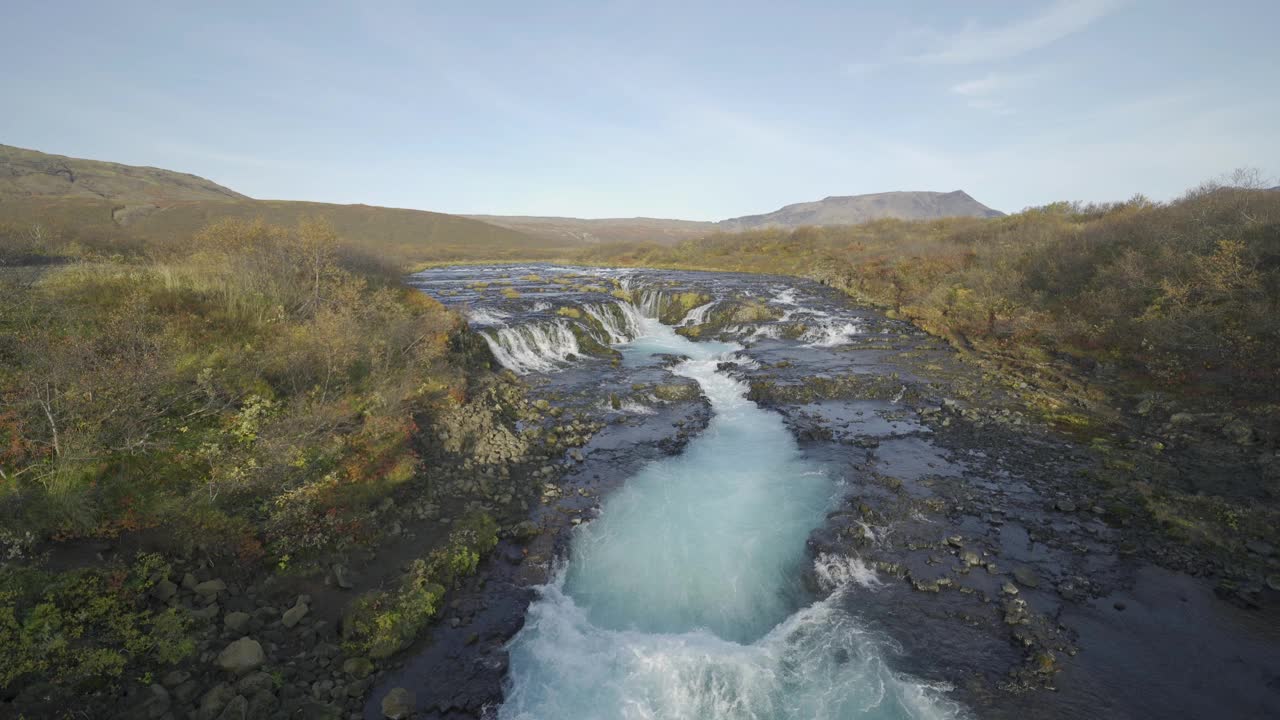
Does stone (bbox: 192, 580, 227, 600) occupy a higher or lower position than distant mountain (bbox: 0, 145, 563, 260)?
lower

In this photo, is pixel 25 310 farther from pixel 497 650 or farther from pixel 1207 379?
pixel 1207 379

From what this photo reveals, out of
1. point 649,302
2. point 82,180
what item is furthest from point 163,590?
point 82,180

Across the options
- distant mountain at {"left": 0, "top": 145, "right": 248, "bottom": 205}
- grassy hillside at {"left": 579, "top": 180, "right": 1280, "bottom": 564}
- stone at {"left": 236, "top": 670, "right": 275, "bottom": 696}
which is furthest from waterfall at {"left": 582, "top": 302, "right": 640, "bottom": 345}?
distant mountain at {"left": 0, "top": 145, "right": 248, "bottom": 205}

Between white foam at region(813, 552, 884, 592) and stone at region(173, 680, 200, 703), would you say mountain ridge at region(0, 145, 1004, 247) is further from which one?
stone at region(173, 680, 200, 703)

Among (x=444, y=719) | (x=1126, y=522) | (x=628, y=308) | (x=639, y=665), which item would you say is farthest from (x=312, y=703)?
(x=628, y=308)

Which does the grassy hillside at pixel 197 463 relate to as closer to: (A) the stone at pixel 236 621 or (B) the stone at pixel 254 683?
(A) the stone at pixel 236 621

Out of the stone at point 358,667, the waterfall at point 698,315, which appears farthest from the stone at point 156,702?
the waterfall at point 698,315
